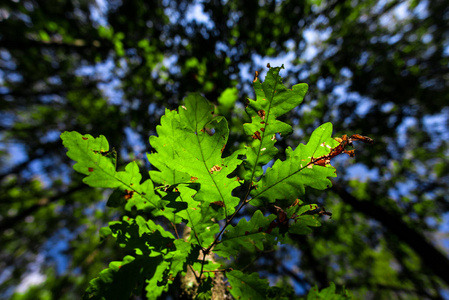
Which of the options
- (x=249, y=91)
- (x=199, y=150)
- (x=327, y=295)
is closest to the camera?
(x=199, y=150)

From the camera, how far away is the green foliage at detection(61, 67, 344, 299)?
2.56 feet

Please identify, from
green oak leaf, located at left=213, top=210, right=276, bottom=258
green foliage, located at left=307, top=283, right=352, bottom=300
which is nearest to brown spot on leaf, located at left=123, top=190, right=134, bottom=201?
green oak leaf, located at left=213, top=210, right=276, bottom=258

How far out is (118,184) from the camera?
932mm

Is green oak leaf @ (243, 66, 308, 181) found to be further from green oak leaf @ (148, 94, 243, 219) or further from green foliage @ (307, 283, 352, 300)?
green foliage @ (307, 283, 352, 300)

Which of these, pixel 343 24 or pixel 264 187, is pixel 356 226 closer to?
pixel 343 24

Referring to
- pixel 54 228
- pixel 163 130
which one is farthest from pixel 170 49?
pixel 54 228

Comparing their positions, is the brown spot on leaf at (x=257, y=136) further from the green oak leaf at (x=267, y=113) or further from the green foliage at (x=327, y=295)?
the green foliage at (x=327, y=295)

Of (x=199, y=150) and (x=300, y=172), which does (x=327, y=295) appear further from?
(x=199, y=150)

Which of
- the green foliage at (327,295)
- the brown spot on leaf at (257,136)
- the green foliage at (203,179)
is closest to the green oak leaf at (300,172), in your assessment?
the green foliage at (203,179)

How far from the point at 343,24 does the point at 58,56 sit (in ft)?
32.3

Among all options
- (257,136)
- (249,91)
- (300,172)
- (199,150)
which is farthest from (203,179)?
(249,91)

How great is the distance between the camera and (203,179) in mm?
839

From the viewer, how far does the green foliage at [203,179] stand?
2.56ft

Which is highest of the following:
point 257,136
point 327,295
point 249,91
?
point 249,91
